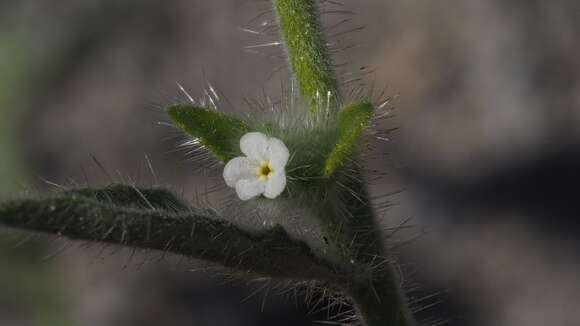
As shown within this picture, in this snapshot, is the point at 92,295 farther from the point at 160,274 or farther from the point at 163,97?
the point at 163,97

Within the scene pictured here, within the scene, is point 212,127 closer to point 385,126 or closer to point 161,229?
point 161,229

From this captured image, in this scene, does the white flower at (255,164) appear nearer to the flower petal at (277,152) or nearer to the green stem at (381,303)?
the flower petal at (277,152)

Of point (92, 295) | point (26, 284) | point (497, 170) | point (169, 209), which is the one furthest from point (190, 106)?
point (26, 284)

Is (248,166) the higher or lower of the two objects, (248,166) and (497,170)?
the higher

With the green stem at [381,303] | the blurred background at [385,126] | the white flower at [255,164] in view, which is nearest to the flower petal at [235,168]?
the white flower at [255,164]

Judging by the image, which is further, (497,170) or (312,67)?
(497,170)

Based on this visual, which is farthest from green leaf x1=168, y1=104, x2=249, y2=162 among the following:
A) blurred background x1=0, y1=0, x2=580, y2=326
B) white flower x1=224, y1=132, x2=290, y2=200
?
blurred background x1=0, y1=0, x2=580, y2=326
